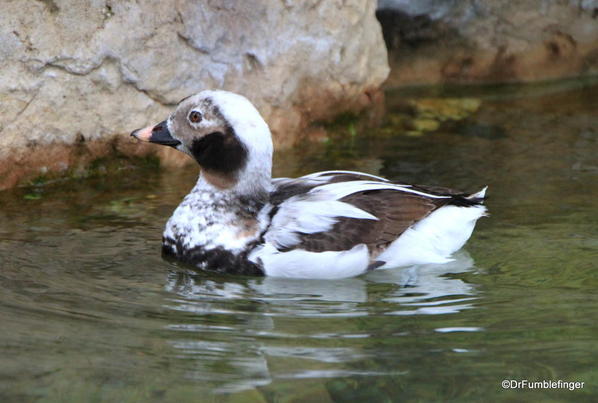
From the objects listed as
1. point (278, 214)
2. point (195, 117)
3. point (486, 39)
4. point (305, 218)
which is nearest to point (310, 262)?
point (305, 218)

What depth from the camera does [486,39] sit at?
9.00 meters

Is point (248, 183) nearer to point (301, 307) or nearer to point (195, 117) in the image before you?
point (195, 117)

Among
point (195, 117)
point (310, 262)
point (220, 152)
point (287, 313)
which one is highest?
point (195, 117)

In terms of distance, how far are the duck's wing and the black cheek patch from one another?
26 cm

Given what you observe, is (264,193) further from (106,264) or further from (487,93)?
(487,93)

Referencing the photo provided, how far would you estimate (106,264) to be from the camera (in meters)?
5.02

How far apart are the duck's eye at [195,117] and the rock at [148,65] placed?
1435 millimetres

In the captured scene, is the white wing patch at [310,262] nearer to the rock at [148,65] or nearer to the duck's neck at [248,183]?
the duck's neck at [248,183]

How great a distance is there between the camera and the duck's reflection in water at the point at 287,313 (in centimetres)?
379

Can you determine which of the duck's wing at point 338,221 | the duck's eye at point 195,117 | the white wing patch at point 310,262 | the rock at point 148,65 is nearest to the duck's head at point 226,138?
the duck's eye at point 195,117

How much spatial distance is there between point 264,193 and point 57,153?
6.08ft

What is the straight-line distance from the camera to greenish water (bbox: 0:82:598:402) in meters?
3.66

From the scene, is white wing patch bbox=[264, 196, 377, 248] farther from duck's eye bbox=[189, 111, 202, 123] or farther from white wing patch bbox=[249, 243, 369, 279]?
duck's eye bbox=[189, 111, 202, 123]

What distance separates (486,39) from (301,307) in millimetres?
5129
